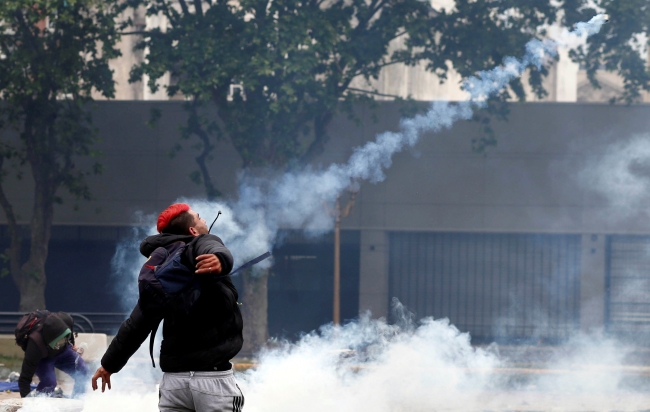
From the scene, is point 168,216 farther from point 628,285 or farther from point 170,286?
point 628,285

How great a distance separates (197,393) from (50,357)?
371 centimetres

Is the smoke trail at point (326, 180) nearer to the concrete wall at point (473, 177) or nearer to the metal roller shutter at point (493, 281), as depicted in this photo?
the concrete wall at point (473, 177)

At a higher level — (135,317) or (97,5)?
(97,5)

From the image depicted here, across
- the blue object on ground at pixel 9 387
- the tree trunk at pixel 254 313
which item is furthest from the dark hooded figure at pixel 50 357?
the tree trunk at pixel 254 313

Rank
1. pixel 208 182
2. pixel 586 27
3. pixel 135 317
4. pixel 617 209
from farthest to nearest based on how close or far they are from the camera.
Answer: pixel 617 209, pixel 208 182, pixel 586 27, pixel 135 317

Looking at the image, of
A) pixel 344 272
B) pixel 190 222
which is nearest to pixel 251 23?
pixel 344 272

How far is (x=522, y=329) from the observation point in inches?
640

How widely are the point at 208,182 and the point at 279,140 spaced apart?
1784 mm

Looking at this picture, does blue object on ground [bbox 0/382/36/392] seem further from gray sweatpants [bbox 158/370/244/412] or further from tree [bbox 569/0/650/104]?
tree [bbox 569/0/650/104]

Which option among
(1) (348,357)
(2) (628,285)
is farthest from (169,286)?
(2) (628,285)

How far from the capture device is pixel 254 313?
1421 cm

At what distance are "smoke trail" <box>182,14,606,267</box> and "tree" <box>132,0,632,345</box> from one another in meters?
0.30

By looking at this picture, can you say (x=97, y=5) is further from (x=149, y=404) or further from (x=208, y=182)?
(x=149, y=404)

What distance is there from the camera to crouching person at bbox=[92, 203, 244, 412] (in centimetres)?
330
